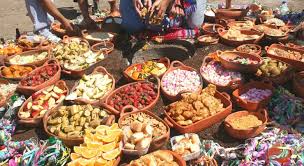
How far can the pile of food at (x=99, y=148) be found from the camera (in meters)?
2.70

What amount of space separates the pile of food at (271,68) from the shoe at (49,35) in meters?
2.81

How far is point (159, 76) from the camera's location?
152 inches

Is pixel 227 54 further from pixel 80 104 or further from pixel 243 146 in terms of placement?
pixel 80 104

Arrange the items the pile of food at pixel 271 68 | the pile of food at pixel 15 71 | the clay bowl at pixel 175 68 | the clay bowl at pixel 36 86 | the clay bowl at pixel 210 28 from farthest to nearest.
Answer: the clay bowl at pixel 210 28, the pile of food at pixel 15 71, the clay bowl at pixel 36 86, the pile of food at pixel 271 68, the clay bowl at pixel 175 68

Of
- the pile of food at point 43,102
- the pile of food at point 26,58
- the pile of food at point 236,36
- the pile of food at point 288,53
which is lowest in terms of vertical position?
the pile of food at point 43,102

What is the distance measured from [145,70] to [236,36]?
134 centimetres

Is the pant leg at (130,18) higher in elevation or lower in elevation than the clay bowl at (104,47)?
higher

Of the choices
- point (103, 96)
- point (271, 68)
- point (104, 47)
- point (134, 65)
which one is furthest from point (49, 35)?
point (271, 68)

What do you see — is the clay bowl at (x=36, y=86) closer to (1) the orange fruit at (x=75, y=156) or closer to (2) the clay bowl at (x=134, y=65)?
(2) the clay bowl at (x=134, y=65)

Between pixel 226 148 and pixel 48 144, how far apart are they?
1481mm

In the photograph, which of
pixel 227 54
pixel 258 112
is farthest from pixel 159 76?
pixel 258 112

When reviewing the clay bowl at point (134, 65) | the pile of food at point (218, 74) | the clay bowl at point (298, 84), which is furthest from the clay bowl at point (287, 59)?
the clay bowl at point (134, 65)

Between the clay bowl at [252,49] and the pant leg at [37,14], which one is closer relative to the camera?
the clay bowl at [252,49]

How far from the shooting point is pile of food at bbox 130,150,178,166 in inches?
104
